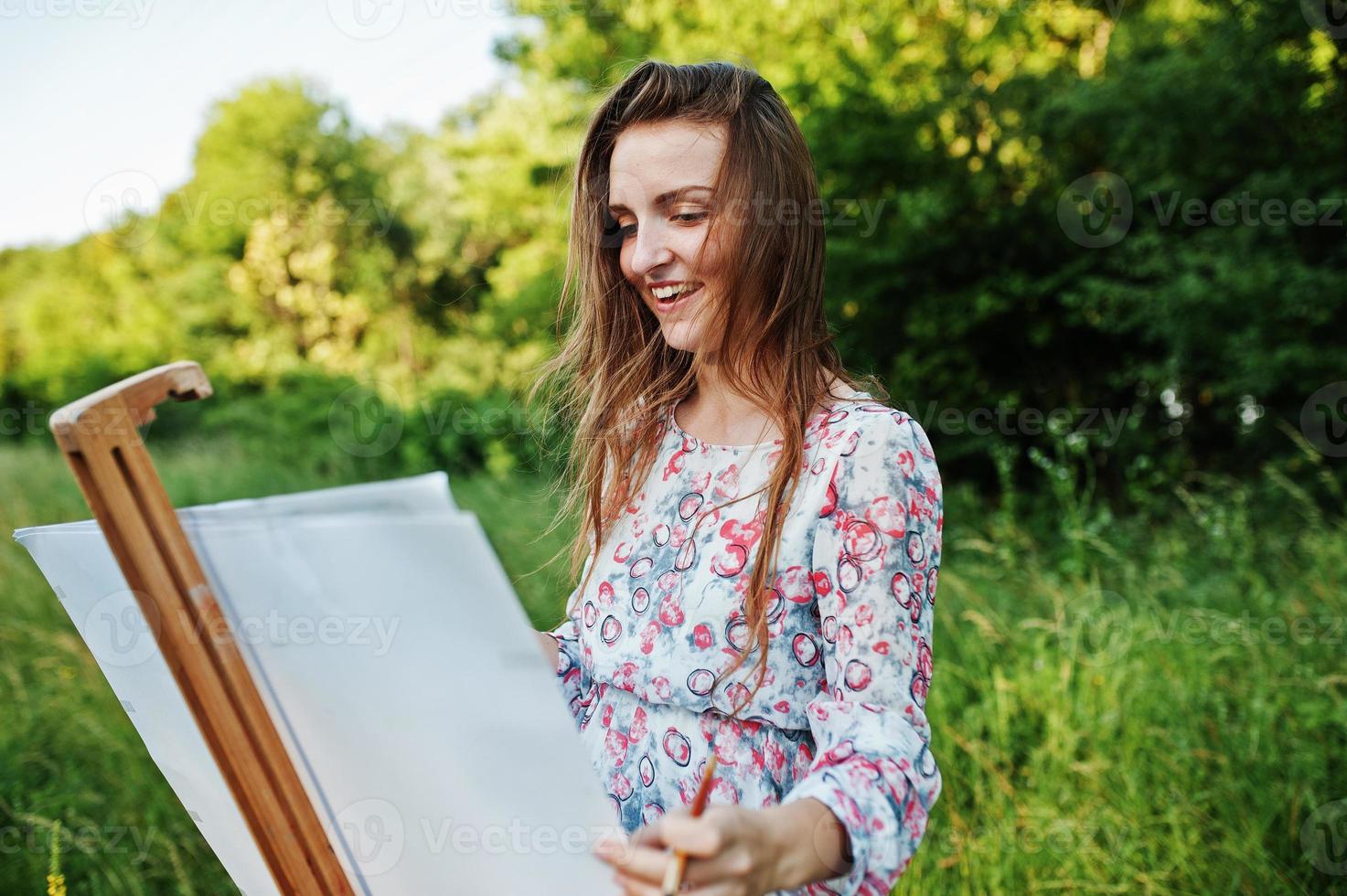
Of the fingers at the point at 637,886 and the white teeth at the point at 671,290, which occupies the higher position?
the white teeth at the point at 671,290

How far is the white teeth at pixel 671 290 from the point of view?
4.36 feet

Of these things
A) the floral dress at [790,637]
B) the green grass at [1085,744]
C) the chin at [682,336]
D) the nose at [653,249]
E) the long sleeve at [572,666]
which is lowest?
the green grass at [1085,744]

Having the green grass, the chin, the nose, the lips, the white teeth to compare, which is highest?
the nose

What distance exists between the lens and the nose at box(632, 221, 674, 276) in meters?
1.31

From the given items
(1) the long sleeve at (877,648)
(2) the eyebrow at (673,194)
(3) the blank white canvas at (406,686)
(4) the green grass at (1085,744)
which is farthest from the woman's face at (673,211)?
(4) the green grass at (1085,744)

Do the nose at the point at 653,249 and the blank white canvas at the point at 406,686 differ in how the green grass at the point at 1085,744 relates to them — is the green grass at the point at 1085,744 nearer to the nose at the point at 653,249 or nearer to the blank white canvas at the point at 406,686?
the nose at the point at 653,249

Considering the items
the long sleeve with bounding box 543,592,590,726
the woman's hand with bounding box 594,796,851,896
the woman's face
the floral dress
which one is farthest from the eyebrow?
the woman's hand with bounding box 594,796,851,896

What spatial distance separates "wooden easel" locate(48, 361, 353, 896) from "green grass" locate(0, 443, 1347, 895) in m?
1.29

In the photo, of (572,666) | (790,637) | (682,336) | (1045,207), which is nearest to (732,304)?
(682,336)

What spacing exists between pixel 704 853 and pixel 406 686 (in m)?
0.30

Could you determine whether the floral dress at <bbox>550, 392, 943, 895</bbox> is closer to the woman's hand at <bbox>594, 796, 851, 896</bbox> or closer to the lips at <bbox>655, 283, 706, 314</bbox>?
the woman's hand at <bbox>594, 796, 851, 896</bbox>

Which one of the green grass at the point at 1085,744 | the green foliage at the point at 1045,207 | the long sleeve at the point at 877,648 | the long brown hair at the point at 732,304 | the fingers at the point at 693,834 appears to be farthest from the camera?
the green foliage at the point at 1045,207

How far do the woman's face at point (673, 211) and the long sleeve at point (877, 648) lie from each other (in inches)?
13.6

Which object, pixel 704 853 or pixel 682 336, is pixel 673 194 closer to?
pixel 682 336
